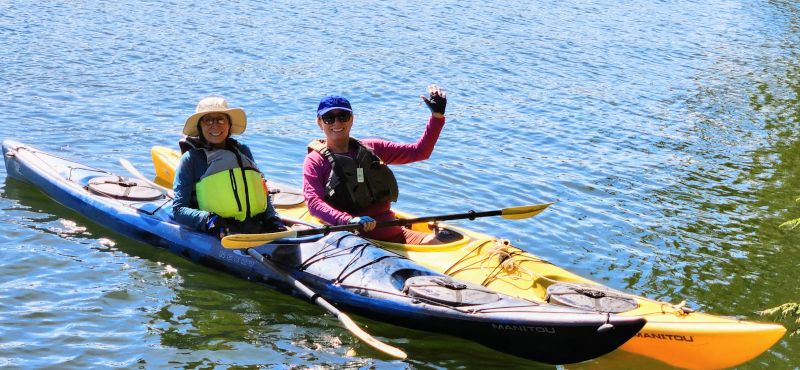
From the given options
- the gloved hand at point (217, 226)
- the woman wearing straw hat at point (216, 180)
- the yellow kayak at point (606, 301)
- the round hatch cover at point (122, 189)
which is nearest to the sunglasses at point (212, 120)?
the woman wearing straw hat at point (216, 180)

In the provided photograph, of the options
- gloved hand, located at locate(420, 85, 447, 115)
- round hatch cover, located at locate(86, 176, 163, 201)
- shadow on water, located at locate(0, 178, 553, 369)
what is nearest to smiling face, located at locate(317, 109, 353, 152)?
gloved hand, located at locate(420, 85, 447, 115)

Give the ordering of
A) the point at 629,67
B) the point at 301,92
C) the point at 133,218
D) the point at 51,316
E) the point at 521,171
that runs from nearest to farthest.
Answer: the point at 51,316 → the point at 133,218 → the point at 521,171 → the point at 301,92 → the point at 629,67

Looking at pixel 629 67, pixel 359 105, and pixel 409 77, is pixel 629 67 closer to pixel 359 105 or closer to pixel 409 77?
pixel 409 77

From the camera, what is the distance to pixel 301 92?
1391 cm

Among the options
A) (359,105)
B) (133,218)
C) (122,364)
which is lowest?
(122,364)

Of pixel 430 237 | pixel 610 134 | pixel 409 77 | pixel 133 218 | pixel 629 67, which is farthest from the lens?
pixel 629 67

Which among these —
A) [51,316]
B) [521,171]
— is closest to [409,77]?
[521,171]

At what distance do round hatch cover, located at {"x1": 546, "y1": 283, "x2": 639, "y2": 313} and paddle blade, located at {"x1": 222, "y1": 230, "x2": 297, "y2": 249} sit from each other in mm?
1945

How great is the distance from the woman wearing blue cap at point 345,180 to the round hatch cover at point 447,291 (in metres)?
0.82

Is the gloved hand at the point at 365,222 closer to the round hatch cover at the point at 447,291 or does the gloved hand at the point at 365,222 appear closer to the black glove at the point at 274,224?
the round hatch cover at the point at 447,291

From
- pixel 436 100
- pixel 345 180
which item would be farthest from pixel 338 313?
pixel 436 100

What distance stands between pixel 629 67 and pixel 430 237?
11614mm

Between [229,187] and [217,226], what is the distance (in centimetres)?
32

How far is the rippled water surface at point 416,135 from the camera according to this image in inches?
262
